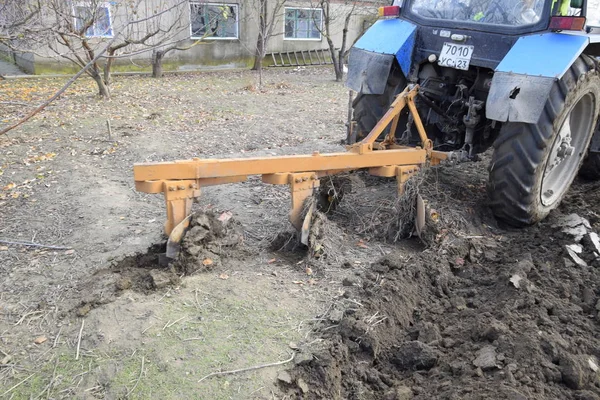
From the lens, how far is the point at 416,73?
192 inches

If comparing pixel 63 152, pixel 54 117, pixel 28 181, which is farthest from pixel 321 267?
pixel 54 117

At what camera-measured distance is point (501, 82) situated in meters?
3.90

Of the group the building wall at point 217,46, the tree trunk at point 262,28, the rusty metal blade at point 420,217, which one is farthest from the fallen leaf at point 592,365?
the building wall at point 217,46

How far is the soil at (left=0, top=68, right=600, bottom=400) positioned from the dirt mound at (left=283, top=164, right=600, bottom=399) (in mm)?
11

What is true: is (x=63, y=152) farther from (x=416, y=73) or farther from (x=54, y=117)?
(x=416, y=73)

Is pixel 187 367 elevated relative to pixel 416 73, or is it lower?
lower

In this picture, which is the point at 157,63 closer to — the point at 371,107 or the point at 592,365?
the point at 371,107

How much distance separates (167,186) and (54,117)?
6241 millimetres

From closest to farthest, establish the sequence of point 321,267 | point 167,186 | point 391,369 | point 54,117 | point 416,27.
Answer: point 391,369
point 167,186
point 321,267
point 416,27
point 54,117

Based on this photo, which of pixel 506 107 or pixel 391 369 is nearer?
pixel 391 369

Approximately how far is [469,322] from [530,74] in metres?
1.84

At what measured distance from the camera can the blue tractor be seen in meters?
3.91

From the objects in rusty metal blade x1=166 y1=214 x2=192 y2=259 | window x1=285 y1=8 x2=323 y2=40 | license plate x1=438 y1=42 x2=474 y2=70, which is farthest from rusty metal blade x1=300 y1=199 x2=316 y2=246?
window x1=285 y1=8 x2=323 y2=40


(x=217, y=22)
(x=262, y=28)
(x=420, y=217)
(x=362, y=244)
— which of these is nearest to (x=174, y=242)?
(x=362, y=244)
